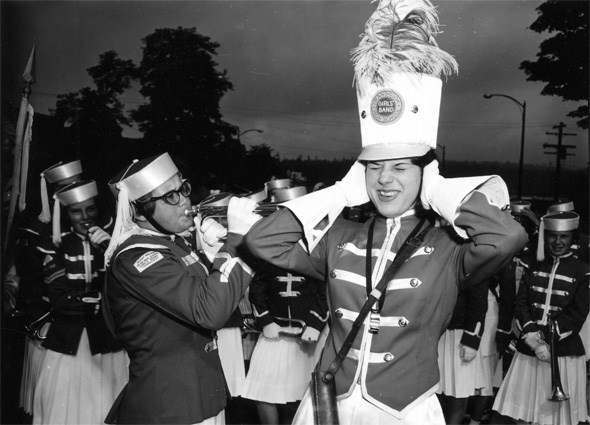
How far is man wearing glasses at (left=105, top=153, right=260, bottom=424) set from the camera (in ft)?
8.10

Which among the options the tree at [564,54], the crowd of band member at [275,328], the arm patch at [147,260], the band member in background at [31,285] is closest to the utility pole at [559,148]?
the tree at [564,54]

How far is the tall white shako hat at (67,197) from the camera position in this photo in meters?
4.59

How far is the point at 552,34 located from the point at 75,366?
29.4 ft

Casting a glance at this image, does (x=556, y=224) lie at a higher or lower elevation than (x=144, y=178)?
lower

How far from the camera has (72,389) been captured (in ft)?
14.7

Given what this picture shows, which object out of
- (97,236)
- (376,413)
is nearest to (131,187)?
(376,413)

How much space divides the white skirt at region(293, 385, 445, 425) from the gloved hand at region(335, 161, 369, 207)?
0.76 meters

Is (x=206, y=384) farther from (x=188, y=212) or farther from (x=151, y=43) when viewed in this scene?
(x=151, y=43)

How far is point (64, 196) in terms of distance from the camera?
15.1ft

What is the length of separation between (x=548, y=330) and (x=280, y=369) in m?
2.33

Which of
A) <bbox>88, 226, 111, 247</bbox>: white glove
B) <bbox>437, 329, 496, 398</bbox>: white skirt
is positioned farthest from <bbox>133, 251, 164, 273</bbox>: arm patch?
<bbox>437, 329, 496, 398</bbox>: white skirt

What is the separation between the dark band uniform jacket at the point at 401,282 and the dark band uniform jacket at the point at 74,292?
2.75m

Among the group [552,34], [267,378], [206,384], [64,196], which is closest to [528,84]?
[552,34]

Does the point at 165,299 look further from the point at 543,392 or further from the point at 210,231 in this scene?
the point at 543,392
